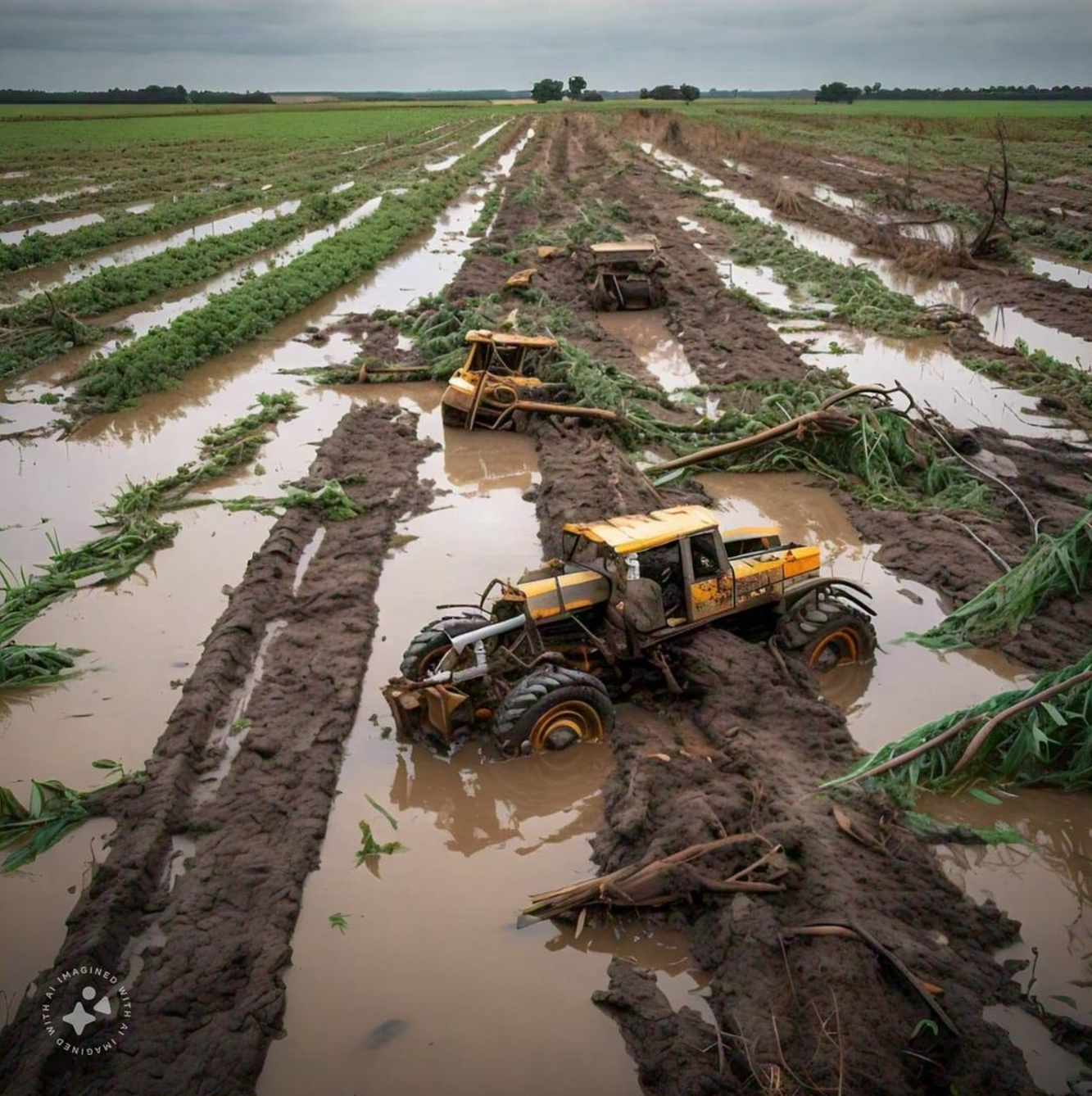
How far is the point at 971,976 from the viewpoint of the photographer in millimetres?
5664

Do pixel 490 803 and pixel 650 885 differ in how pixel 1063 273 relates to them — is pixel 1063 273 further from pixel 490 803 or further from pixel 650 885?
pixel 650 885

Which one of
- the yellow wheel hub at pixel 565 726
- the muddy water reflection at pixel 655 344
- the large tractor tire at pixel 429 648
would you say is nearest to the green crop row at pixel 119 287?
the muddy water reflection at pixel 655 344

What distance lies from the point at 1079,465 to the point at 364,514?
10155 mm

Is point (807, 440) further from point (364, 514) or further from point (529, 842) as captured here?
point (529, 842)

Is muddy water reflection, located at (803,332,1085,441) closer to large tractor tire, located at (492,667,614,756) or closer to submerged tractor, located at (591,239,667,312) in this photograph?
submerged tractor, located at (591,239,667,312)

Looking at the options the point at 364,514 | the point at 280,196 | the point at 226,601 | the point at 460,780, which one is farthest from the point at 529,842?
the point at 280,196

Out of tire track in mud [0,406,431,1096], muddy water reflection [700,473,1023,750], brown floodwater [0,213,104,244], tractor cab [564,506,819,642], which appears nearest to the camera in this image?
tire track in mud [0,406,431,1096]

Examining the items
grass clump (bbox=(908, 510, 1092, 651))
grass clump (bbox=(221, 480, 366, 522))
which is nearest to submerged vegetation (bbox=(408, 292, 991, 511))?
grass clump (bbox=(908, 510, 1092, 651))

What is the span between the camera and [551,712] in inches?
301

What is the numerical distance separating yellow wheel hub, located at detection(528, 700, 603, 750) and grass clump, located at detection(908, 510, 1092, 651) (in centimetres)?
395

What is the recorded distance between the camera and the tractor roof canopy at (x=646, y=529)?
8.11 metres

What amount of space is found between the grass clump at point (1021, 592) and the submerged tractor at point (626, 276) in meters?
13.9

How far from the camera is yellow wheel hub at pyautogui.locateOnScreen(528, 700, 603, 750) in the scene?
767cm

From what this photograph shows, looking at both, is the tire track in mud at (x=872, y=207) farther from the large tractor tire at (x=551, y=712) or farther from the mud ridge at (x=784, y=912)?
the large tractor tire at (x=551, y=712)
